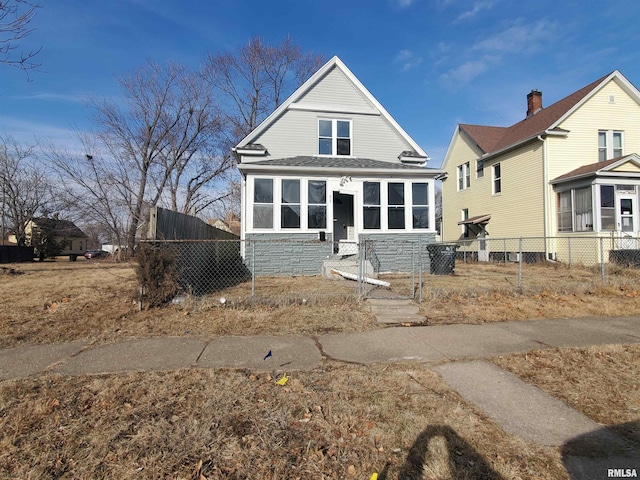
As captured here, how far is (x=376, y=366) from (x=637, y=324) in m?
5.03

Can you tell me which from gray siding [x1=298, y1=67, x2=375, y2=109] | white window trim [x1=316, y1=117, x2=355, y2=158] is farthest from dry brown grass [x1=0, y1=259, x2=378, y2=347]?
gray siding [x1=298, y1=67, x2=375, y2=109]

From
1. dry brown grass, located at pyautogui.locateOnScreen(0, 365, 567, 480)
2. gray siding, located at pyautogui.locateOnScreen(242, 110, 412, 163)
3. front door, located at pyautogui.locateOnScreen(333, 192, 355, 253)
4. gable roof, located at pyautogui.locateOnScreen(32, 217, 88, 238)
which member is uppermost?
gray siding, located at pyautogui.locateOnScreen(242, 110, 412, 163)

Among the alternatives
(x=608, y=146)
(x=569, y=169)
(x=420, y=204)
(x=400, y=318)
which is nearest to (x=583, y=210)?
(x=569, y=169)

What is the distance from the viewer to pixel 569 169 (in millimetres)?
15648

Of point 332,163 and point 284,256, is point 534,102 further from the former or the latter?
point 284,256

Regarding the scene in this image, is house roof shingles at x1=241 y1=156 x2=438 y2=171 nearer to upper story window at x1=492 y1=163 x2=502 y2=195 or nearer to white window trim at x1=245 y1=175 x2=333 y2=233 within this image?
white window trim at x1=245 y1=175 x2=333 y2=233

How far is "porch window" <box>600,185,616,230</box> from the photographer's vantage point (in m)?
14.0

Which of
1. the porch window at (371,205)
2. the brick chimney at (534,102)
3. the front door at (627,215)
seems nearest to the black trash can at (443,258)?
the porch window at (371,205)

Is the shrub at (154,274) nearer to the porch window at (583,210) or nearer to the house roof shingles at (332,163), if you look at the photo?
the house roof shingles at (332,163)

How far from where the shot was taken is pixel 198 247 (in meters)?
8.50

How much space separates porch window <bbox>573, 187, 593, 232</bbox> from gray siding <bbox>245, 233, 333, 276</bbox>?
11.7 metres

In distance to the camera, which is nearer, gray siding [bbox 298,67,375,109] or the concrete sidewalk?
the concrete sidewalk

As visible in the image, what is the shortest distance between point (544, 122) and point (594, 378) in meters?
17.0

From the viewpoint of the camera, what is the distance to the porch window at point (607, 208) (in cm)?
1402
